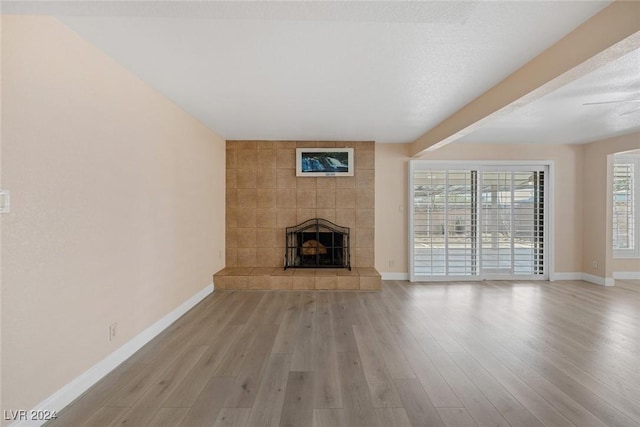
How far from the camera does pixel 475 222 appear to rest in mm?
5516

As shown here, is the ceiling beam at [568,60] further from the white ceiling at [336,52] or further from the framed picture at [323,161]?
the framed picture at [323,161]

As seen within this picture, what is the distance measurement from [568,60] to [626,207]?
5.53 metres

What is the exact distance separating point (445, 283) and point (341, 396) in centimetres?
392

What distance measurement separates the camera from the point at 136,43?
2193 mm

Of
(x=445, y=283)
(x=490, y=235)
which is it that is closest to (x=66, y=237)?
(x=445, y=283)

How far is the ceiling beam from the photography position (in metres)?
1.69

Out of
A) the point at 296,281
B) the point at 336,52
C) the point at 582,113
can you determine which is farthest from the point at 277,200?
the point at 582,113

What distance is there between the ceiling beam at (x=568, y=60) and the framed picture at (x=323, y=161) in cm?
239

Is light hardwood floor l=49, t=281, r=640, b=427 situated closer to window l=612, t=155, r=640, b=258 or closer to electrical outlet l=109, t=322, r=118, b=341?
electrical outlet l=109, t=322, r=118, b=341

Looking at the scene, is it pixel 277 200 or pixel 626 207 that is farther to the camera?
pixel 626 207

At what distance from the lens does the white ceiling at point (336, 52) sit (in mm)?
1562

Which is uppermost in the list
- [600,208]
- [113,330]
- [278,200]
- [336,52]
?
[336,52]

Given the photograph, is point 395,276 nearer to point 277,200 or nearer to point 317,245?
point 317,245

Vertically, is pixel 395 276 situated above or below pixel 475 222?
below
